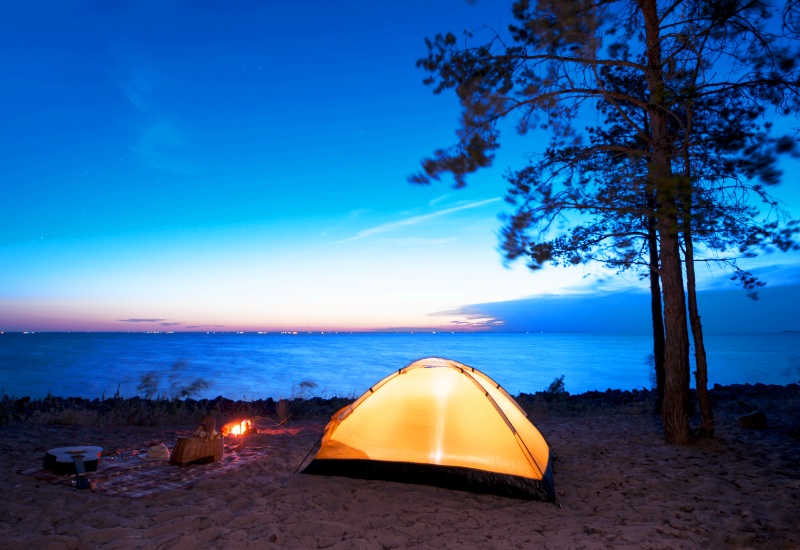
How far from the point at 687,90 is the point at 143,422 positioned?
10112mm

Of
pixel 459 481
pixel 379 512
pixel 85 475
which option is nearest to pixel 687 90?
pixel 459 481

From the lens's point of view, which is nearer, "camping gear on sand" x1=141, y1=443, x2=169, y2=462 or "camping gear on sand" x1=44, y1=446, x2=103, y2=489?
"camping gear on sand" x1=44, y1=446, x2=103, y2=489

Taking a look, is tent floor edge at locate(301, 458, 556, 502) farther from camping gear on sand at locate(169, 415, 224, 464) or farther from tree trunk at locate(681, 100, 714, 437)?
tree trunk at locate(681, 100, 714, 437)

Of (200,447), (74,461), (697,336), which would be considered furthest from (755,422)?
(74,461)

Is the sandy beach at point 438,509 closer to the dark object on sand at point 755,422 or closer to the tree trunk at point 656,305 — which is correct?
the dark object on sand at point 755,422

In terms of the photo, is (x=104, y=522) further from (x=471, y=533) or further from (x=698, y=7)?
(x=698, y=7)

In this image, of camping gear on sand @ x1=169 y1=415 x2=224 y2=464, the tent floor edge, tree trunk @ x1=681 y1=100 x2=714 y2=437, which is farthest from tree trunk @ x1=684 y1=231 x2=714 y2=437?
camping gear on sand @ x1=169 y1=415 x2=224 y2=464

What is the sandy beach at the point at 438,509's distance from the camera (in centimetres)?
366

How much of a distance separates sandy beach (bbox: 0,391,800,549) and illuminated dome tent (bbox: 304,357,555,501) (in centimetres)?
16

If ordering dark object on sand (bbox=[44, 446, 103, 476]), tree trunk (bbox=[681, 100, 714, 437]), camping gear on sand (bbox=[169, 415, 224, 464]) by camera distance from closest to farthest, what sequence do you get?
dark object on sand (bbox=[44, 446, 103, 476]) < camping gear on sand (bbox=[169, 415, 224, 464]) < tree trunk (bbox=[681, 100, 714, 437])

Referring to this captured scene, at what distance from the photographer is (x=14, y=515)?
400cm

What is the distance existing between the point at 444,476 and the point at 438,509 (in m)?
0.55

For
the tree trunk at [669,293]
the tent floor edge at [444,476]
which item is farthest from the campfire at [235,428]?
the tree trunk at [669,293]

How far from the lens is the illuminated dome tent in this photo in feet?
15.9
